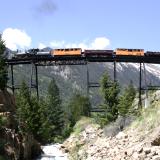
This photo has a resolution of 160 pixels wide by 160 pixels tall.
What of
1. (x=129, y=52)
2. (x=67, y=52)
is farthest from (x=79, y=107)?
(x=129, y=52)

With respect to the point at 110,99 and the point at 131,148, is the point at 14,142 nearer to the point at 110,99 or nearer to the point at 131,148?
the point at 110,99

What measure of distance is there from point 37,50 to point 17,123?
2820 cm

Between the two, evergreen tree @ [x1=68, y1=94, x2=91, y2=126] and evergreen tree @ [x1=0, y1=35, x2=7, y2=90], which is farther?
evergreen tree @ [x1=68, y1=94, x2=91, y2=126]

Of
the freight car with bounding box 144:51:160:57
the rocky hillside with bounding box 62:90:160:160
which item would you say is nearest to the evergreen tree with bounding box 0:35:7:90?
the freight car with bounding box 144:51:160:57

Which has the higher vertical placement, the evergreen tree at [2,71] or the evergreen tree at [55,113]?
the evergreen tree at [2,71]

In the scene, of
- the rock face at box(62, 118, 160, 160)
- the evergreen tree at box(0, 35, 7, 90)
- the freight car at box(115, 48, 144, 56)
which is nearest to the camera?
the rock face at box(62, 118, 160, 160)

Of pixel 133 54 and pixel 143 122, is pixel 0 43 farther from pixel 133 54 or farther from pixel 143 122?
pixel 143 122

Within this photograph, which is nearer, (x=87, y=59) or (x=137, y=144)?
(x=137, y=144)

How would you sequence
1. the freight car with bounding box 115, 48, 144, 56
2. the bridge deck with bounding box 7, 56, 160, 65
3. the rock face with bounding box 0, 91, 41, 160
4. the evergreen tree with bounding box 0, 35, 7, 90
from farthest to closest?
the bridge deck with bounding box 7, 56, 160, 65
the freight car with bounding box 115, 48, 144, 56
the evergreen tree with bounding box 0, 35, 7, 90
the rock face with bounding box 0, 91, 41, 160

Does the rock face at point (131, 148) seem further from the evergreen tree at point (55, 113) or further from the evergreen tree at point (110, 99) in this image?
the evergreen tree at point (55, 113)

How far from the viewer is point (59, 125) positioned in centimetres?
11531

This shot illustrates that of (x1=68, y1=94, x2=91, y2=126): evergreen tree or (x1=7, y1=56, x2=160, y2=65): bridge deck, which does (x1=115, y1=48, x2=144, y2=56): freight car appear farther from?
(x1=68, y1=94, x2=91, y2=126): evergreen tree

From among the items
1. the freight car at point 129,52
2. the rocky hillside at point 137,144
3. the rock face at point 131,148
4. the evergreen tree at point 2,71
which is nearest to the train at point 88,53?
the freight car at point 129,52

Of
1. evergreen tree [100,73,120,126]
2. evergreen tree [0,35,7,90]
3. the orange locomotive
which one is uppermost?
the orange locomotive
